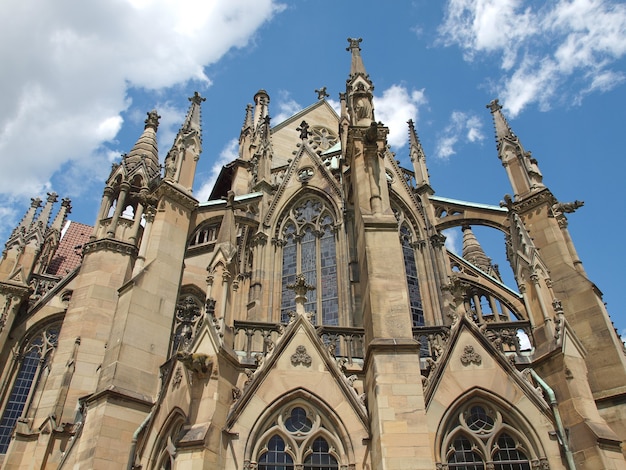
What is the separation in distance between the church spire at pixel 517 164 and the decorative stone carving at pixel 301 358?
8.57 meters

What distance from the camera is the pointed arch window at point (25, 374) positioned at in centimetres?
1686

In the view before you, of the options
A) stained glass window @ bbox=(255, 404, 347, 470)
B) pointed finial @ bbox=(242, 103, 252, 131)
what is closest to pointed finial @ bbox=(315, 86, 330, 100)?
pointed finial @ bbox=(242, 103, 252, 131)

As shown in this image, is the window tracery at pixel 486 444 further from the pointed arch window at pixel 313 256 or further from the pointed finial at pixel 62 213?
the pointed finial at pixel 62 213

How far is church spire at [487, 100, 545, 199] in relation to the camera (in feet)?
50.7

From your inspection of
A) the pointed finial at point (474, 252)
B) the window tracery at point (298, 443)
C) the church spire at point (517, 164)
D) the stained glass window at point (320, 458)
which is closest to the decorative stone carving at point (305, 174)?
the church spire at point (517, 164)

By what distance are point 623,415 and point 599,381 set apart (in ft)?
3.24

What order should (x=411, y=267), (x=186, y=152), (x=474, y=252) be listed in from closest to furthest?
(x=186, y=152) → (x=411, y=267) → (x=474, y=252)

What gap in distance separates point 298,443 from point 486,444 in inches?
133

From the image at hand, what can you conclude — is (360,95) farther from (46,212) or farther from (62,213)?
(62,213)

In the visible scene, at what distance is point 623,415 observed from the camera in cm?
1073

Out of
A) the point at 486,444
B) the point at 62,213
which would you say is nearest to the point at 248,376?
the point at 486,444

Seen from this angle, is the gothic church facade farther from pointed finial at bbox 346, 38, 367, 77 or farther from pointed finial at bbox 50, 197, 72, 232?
pointed finial at bbox 50, 197, 72, 232

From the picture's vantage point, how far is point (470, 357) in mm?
10352

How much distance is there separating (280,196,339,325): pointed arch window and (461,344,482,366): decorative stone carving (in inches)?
171
